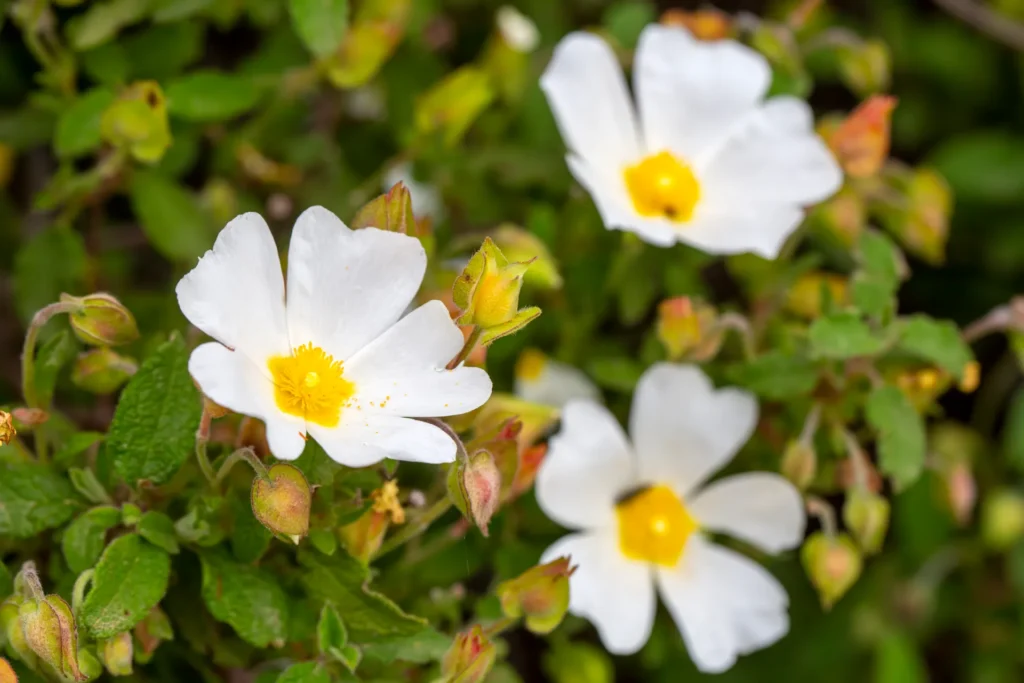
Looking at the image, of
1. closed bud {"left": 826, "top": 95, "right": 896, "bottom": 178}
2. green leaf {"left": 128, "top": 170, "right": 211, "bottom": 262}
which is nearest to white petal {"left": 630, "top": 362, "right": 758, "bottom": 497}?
closed bud {"left": 826, "top": 95, "right": 896, "bottom": 178}

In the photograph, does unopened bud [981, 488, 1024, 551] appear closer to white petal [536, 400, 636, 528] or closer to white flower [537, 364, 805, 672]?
white flower [537, 364, 805, 672]

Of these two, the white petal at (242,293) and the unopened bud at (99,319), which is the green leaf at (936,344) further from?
the unopened bud at (99,319)

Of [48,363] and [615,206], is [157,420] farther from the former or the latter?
[615,206]

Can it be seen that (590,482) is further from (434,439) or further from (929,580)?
(929,580)

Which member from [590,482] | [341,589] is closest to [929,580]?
[590,482]

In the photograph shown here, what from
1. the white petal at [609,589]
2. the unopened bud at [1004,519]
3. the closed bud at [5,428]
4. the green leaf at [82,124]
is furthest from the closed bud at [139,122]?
the unopened bud at [1004,519]

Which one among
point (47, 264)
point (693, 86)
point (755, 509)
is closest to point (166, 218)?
point (47, 264)
